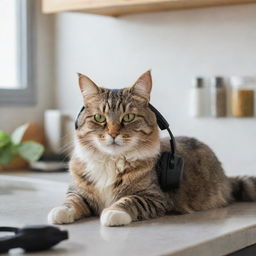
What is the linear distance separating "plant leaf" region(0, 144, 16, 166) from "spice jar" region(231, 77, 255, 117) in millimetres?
1043

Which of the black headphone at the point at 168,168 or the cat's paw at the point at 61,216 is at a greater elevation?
the black headphone at the point at 168,168

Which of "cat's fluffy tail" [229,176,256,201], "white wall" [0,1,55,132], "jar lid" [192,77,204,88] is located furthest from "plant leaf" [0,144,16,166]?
"cat's fluffy tail" [229,176,256,201]

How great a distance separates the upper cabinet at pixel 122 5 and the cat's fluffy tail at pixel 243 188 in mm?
740

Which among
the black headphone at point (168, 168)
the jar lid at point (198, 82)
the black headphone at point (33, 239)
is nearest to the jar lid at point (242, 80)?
the jar lid at point (198, 82)

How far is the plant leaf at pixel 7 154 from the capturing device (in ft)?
9.29

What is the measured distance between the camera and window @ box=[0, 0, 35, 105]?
3.18m

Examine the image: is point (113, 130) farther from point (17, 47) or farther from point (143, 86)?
point (17, 47)

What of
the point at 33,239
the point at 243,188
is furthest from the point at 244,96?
the point at 33,239

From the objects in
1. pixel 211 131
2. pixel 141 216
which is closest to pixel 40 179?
pixel 211 131

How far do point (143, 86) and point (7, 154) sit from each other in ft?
4.04

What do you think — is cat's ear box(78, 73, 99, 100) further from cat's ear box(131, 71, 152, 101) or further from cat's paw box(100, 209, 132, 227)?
cat's paw box(100, 209, 132, 227)

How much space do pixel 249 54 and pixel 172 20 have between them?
1.37 feet

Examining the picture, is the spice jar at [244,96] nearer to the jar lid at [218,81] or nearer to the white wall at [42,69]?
the jar lid at [218,81]

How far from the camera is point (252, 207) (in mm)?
1999
